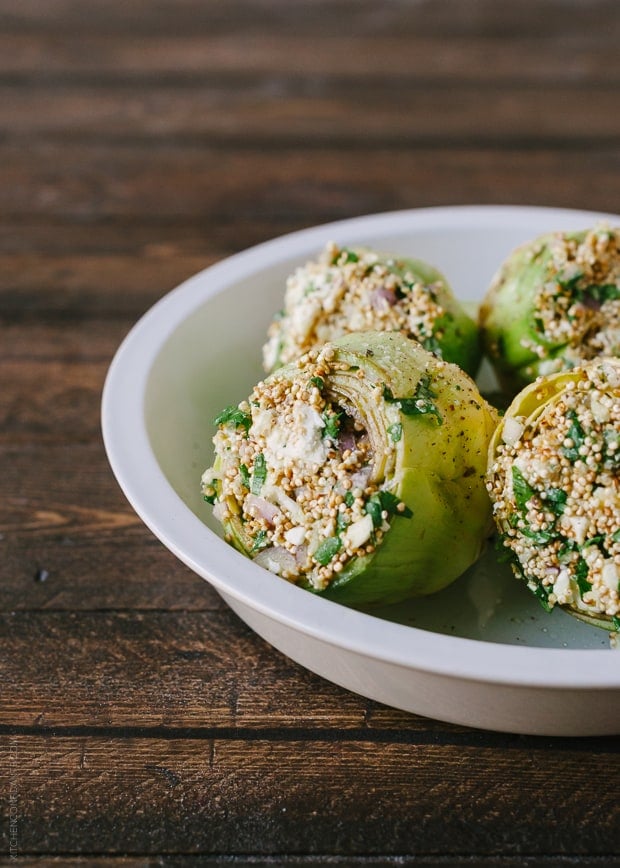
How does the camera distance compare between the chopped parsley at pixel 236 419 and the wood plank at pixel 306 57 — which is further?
the wood plank at pixel 306 57

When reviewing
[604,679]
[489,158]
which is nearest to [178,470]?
[604,679]

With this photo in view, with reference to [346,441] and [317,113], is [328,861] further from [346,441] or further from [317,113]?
[317,113]

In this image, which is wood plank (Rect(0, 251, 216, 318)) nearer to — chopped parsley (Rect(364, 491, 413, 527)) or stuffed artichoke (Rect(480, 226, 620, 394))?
stuffed artichoke (Rect(480, 226, 620, 394))

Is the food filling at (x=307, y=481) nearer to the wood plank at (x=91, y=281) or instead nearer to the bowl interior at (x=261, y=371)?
the bowl interior at (x=261, y=371)

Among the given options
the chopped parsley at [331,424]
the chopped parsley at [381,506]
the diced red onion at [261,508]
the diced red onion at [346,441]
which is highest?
the chopped parsley at [331,424]

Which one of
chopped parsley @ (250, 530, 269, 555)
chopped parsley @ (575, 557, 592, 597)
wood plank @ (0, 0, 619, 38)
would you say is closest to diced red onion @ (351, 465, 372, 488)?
chopped parsley @ (250, 530, 269, 555)

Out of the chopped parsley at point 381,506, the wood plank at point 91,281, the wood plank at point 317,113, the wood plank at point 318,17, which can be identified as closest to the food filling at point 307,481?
the chopped parsley at point 381,506
